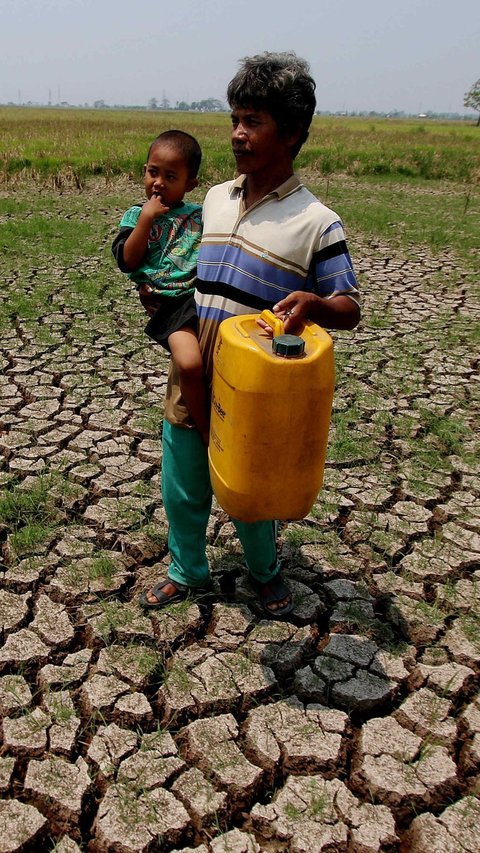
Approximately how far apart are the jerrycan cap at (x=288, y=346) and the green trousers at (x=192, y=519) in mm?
547

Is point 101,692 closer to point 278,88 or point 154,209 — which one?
point 154,209

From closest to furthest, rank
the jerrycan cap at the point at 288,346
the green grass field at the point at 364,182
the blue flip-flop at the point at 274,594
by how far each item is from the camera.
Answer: the jerrycan cap at the point at 288,346 → the blue flip-flop at the point at 274,594 → the green grass field at the point at 364,182

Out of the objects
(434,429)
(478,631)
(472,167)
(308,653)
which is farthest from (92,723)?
(472,167)

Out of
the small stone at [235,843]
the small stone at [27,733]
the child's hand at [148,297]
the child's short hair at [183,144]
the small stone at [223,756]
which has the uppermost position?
the child's short hair at [183,144]

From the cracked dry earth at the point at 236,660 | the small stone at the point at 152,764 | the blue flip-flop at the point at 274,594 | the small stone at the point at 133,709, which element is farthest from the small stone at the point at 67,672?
the blue flip-flop at the point at 274,594

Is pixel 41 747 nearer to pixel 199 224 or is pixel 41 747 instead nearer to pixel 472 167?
pixel 199 224

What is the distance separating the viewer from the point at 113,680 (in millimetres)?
1933

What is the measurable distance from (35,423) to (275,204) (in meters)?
2.09

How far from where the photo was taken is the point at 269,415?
4.77ft

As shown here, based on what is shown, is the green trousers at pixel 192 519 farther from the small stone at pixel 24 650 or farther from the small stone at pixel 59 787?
the small stone at pixel 59 787

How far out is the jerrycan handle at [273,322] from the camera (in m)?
1.46

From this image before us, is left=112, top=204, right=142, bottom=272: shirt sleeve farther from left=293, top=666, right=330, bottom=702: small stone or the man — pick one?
left=293, top=666, right=330, bottom=702: small stone

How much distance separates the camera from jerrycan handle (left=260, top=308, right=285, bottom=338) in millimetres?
1465

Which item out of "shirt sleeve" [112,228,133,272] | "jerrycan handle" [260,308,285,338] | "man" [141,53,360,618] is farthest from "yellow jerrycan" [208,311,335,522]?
"shirt sleeve" [112,228,133,272]
